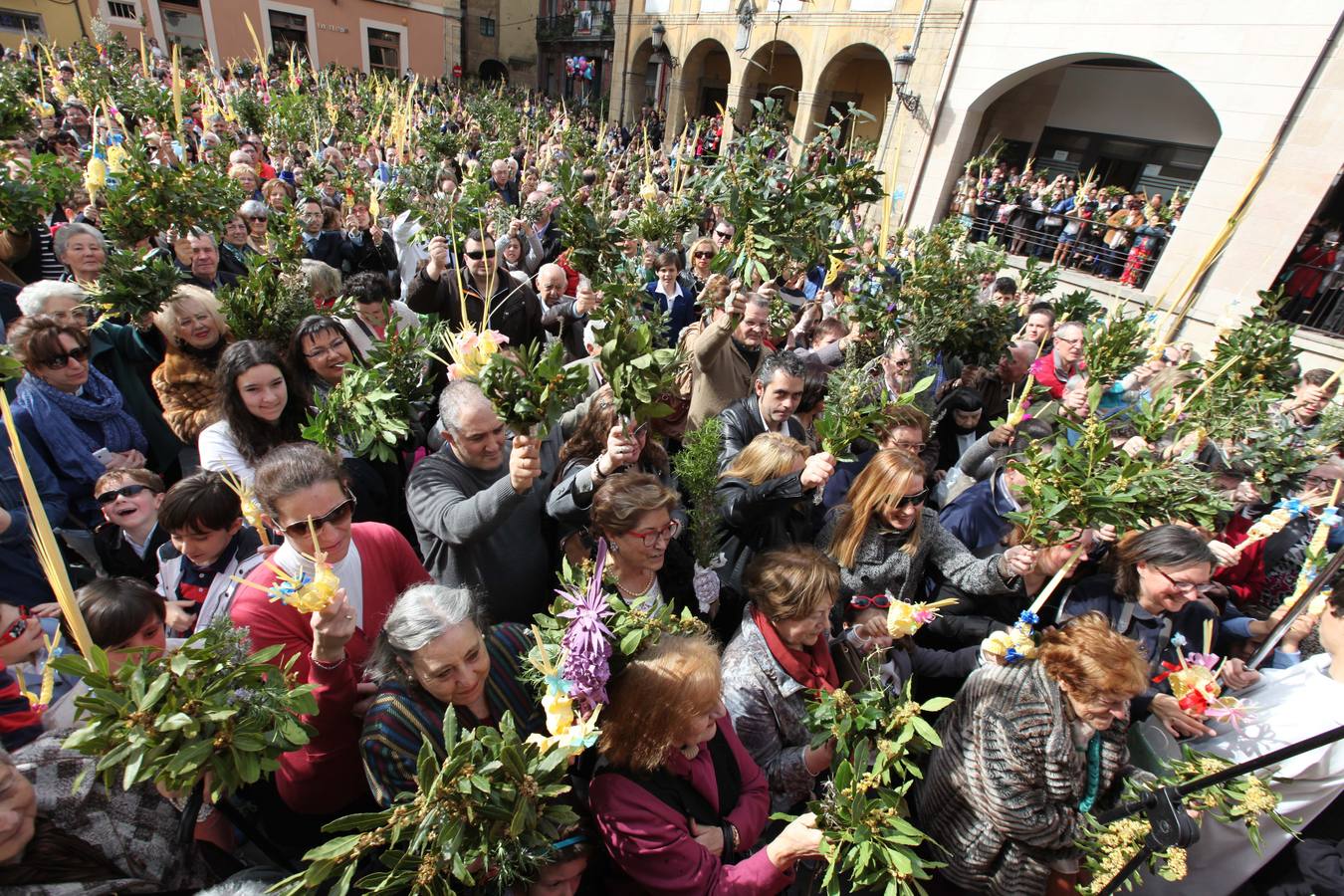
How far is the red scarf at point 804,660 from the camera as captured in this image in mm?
2473

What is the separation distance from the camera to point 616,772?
192 centimetres

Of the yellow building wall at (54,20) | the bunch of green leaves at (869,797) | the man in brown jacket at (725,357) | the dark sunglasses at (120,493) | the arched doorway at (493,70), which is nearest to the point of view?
the bunch of green leaves at (869,797)

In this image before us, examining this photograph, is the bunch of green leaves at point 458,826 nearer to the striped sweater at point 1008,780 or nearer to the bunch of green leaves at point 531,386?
the bunch of green leaves at point 531,386

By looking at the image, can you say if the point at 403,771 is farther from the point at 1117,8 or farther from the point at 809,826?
the point at 1117,8

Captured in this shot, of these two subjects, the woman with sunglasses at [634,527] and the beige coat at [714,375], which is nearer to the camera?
the woman with sunglasses at [634,527]

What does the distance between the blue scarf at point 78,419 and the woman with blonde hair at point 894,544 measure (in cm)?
377

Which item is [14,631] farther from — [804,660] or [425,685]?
[804,660]

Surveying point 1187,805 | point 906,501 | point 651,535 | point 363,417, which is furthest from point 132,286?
point 1187,805

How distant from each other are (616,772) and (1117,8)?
52.1 feet

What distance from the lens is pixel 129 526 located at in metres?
2.85

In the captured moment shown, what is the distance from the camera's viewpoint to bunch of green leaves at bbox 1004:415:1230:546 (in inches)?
107

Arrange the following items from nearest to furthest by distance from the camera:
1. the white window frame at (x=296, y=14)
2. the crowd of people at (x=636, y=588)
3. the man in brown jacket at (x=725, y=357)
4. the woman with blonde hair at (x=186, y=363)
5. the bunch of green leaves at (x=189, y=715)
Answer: the bunch of green leaves at (x=189, y=715) → the crowd of people at (x=636, y=588) → the woman with blonde hair at (x=186, y=363) → the man in brown jacket at (x=725, y=357) → the white window frame at (x=296, y=14)

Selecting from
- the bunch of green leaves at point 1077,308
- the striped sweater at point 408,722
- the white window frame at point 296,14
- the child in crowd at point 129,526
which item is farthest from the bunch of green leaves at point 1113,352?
the white window frame at point 296,14

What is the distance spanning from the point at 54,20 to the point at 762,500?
3712 cm
